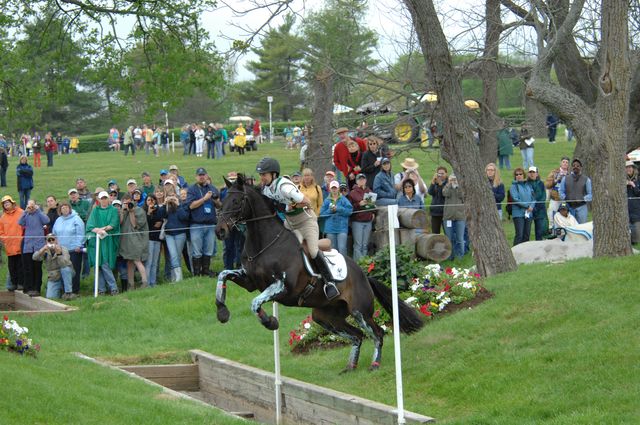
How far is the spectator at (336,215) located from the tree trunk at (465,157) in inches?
126

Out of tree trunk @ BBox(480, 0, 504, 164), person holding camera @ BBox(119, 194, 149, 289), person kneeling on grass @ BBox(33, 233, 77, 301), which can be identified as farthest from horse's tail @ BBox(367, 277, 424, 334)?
person kneeling on grass @ BBox(33, 233, 77, 301)

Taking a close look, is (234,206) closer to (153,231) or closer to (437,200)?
(153,231)

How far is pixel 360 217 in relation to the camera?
20.9 meters

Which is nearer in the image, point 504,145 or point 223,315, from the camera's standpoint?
point 223,315

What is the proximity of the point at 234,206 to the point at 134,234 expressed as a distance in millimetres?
9255

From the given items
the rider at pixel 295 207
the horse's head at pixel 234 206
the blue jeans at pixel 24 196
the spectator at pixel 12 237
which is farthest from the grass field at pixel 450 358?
the blue jeans at pixel 24 196

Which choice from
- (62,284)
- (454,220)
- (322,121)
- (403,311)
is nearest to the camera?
(403,311)

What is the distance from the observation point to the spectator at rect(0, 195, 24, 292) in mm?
21938

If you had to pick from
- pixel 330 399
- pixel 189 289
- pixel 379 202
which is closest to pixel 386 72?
pixel 379 202

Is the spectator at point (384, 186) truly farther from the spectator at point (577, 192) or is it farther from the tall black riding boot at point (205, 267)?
the spectator at point (577, 192)

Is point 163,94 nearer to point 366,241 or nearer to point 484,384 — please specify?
point 366,241

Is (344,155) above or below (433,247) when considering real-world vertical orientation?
above

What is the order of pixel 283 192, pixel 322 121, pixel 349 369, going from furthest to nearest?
pixel 322 121, pixel 349 369, pixel 283 192

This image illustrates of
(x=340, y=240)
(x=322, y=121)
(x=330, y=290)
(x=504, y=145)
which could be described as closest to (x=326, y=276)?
(x=330, y=290)
